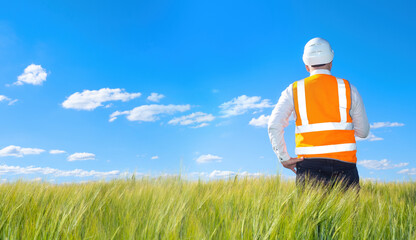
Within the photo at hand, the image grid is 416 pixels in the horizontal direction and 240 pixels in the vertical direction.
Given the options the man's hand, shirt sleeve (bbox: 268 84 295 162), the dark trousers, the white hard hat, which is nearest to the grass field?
the dark trousers

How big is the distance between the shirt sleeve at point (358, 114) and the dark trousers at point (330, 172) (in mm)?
425

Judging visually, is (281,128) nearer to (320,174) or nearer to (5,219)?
(320,174)

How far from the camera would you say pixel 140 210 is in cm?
284

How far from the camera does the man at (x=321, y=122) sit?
11.4 ft

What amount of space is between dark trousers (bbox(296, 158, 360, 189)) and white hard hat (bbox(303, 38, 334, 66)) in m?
1.07

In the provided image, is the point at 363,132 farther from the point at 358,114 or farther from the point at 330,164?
the point at 330,164

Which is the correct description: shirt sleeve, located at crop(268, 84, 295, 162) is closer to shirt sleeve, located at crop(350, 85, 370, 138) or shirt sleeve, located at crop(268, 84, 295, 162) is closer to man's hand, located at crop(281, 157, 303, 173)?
man's hand, located at crop(281, 157, 303, 173)

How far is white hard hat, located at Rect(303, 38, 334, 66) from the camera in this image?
12.1ft

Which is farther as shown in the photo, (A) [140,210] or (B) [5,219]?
(A) [140,210]

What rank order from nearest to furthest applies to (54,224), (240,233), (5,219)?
(240,233) → (54,224) → (5,219)

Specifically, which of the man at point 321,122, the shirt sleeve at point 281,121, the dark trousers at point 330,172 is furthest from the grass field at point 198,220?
the shirt sleeve at point 281,121

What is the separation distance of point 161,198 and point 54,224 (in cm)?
91

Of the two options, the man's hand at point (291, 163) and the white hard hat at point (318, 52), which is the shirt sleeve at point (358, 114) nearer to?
the white hard hat at point (318, 52)

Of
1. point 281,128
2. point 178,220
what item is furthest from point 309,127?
point 178,220
